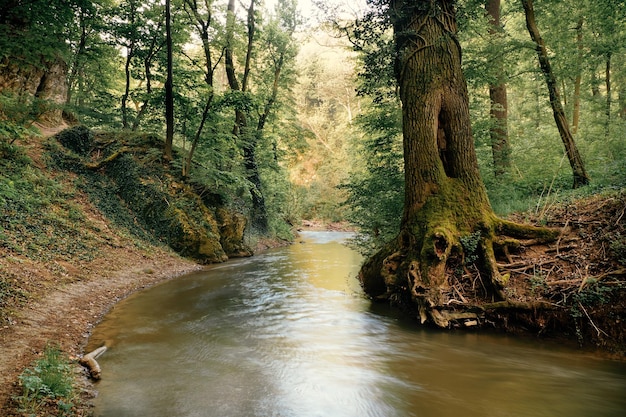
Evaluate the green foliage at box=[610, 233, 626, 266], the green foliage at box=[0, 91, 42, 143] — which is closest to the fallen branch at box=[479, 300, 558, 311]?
the green foliage at box=[610, 233, 626, 266]

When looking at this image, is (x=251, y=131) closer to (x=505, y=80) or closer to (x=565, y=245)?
(x=505, y=80)

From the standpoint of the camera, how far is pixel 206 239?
1402cm

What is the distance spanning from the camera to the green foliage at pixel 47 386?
324cm

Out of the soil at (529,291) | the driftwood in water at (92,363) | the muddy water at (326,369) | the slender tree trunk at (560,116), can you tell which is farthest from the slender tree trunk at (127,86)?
the slender tree trunk at (560,116)

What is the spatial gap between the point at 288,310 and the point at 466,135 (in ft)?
17.6

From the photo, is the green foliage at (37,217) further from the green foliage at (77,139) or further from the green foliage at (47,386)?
the green foliage at (47,386)

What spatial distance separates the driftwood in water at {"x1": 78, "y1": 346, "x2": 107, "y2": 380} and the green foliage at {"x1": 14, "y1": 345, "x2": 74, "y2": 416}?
0.26 m

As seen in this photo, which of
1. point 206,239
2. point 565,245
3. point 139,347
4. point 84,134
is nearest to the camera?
point 139,347

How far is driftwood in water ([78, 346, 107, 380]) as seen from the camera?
428 cm

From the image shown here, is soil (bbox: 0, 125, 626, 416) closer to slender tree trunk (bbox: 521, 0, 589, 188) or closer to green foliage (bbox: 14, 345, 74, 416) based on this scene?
green foliage (bbox: 14, 345, 74, 416)

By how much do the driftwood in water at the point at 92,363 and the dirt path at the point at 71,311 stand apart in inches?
10.7

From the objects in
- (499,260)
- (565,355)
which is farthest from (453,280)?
(565,355)

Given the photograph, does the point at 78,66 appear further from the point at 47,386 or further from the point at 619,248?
the point at 619,248

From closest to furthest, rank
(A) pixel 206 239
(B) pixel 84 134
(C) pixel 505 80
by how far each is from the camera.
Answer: (C) pixel 505 80
(A) pixel 206 239
(B) pixel 84 134
